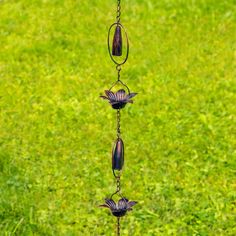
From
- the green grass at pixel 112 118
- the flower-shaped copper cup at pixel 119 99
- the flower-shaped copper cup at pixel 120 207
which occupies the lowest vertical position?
the flower-shaped copper cup at pixel 120 207

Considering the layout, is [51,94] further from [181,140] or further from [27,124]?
[181,140]

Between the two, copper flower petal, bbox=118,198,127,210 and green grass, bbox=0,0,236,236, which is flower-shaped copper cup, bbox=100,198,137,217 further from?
green grass, bbox=0,0,236,236

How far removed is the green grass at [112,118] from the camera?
15.3 feet

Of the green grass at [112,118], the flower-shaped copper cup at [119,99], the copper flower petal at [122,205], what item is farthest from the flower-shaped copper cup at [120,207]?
the green grass at [112,118]

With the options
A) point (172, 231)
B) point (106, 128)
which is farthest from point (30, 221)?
point (106, 128)

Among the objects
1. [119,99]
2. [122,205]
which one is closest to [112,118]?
A: [122,205]

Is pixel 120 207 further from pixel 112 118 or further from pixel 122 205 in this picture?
pixel 112 118

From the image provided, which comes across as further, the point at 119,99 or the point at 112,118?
the point at 112,118

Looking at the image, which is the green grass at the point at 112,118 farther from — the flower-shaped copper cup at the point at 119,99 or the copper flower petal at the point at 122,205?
the flower-shaped copper cup at the point at 119,99

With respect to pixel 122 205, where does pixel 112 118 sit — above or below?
above

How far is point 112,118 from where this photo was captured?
5820 millimetres

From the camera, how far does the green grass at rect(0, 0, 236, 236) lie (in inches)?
184

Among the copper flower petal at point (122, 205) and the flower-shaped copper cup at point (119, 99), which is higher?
the flower-shaped copper cup at point (119, 99)

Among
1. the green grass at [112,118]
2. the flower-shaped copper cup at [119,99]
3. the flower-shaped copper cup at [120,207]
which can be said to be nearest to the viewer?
the flower-shaped copper cup at [119,99]
